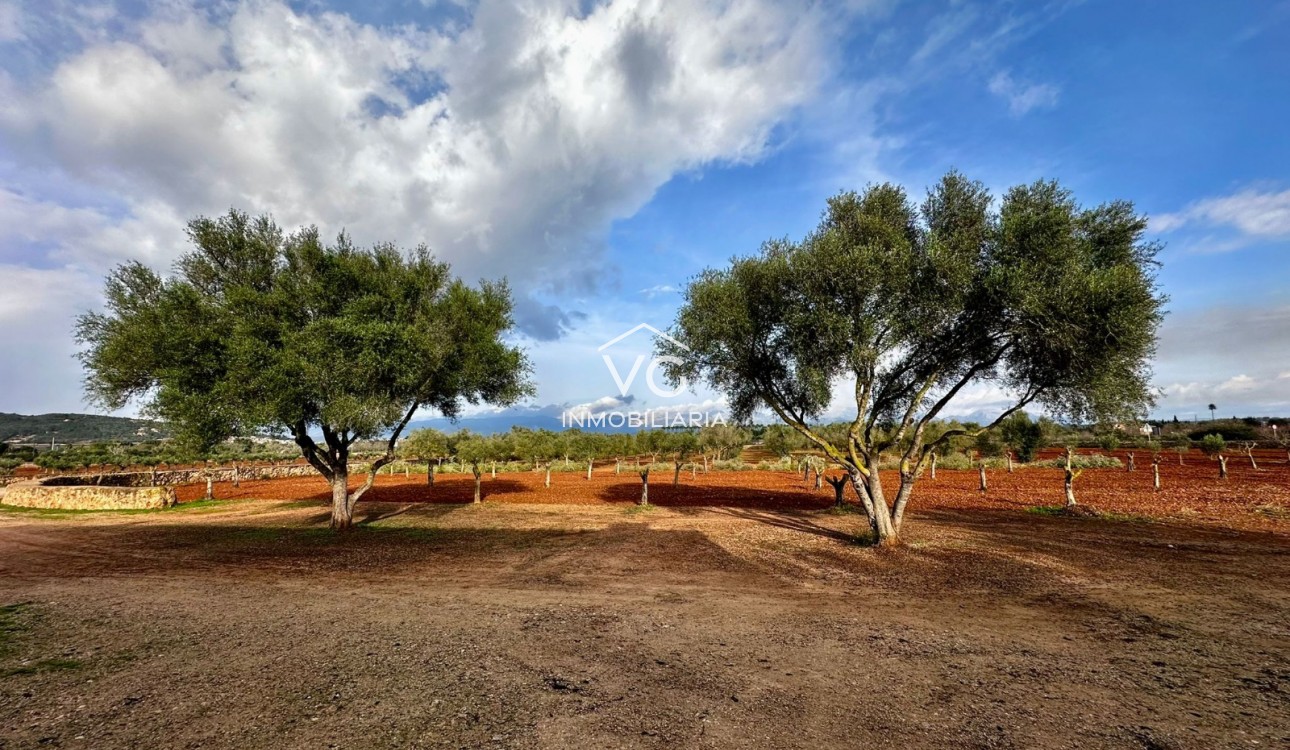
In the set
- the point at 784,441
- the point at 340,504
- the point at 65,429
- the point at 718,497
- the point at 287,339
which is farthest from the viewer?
the point at 65,429

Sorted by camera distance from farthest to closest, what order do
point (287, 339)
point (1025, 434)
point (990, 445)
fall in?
point (990, 445)
point (1025, 434)
point (287, 339)

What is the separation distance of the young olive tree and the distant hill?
518 feet

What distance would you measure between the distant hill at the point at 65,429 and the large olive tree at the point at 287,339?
14326 cm

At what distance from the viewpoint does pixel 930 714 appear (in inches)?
208

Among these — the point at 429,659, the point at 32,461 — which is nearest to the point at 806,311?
the point at 429,659

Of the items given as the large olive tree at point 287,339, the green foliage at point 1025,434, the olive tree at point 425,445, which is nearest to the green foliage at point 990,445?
the green foliage at point 1025,434

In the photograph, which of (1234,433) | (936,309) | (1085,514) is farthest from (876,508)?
(1234,433)

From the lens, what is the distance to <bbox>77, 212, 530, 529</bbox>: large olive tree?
15.5m

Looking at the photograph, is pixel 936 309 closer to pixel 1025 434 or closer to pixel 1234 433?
pixel 1025 434

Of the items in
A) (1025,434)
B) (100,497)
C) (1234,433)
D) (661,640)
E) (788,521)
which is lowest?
(788,521)

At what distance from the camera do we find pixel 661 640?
7.65m

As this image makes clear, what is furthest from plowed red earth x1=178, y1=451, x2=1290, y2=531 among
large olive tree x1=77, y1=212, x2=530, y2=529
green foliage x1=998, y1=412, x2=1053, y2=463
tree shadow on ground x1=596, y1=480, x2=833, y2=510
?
large olive tree x1=77, y1=212, x2=530, y2=529

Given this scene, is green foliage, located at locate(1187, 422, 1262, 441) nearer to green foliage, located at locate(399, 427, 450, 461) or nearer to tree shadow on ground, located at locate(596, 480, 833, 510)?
tree shadow on ground, located at locate(596, 480, 833, 510)

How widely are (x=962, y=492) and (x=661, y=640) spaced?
2896cm
